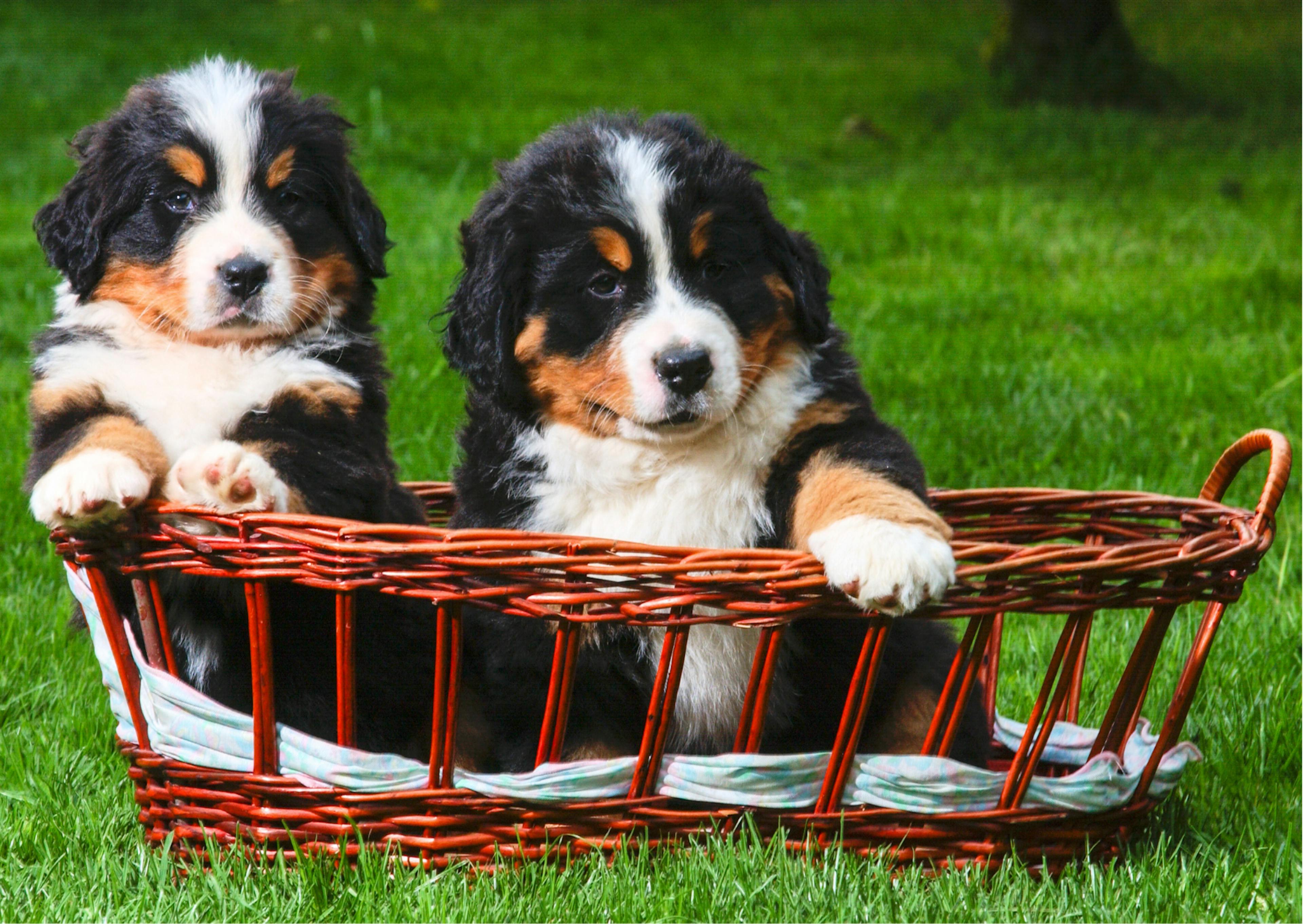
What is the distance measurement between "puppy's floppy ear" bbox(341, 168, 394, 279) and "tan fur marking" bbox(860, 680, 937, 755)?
4.80 ft

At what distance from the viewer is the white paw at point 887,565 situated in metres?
2.35

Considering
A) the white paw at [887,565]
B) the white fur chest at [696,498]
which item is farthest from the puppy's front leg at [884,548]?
the white fur chest at [696,498]

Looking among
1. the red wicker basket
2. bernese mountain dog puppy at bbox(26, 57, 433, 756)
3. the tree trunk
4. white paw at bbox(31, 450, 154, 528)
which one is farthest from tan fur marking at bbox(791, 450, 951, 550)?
the tree trunk

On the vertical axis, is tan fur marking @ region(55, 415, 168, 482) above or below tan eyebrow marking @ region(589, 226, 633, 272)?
below

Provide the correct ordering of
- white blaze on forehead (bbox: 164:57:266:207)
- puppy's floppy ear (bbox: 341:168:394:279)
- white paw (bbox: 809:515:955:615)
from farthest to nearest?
1. puppy's floppy ear (bbox: 341:168:394:279)
2. white blaze on forehead (bbox: 164:57:266:207)
3. white paw (bbox: 809:515:955:615)

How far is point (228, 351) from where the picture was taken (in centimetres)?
302

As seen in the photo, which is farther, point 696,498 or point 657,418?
point 696,498

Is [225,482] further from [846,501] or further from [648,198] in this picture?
[846,501]

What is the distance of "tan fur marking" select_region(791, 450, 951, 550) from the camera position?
2.51 m

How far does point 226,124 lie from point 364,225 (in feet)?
1.23

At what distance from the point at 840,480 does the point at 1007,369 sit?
10.4 feet

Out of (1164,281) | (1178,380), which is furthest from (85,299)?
(1164,281)

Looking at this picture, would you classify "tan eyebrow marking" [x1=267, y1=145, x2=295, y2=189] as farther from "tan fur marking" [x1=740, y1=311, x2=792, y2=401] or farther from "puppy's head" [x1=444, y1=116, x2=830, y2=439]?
"tan fur marking" [x1=740, y1=311, x2=792, y2=401]

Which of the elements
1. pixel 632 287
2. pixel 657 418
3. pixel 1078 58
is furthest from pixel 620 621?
pixel 1078 58
